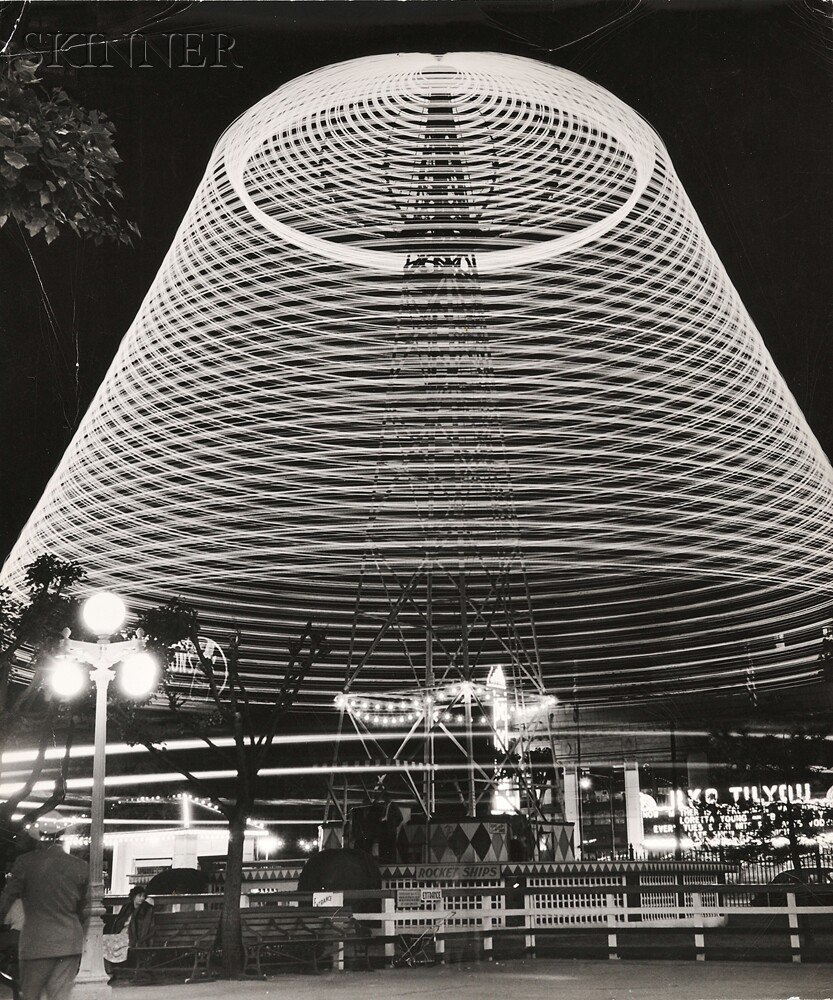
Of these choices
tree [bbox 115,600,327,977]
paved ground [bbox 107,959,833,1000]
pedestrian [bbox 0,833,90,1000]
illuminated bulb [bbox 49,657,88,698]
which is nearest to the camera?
pedestrian [bbox 0,833,90,1000]

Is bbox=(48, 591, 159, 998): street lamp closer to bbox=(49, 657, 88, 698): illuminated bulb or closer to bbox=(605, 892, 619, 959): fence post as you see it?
bbox=(49, 657, 88, 698): illuminated bulb

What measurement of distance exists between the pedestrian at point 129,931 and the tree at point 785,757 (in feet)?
34.1

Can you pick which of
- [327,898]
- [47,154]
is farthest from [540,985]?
[47,154]

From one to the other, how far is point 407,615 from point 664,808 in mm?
16229

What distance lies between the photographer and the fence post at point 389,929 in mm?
11330

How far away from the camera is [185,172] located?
10.5 metres

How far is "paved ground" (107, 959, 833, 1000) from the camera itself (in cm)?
893

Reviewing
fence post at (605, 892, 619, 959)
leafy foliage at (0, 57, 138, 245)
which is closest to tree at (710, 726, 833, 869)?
fence post at (605, 892, 619, 959)

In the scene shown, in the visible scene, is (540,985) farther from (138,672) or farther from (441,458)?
(441,458)

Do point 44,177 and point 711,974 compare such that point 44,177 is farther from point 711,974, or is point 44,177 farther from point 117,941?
point 711,974

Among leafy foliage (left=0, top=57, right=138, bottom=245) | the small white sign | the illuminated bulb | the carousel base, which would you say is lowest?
the small white sign

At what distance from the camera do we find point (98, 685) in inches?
325

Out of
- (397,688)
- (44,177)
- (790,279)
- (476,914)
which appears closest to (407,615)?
(397,688)

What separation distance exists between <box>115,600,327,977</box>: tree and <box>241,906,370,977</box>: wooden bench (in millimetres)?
188
